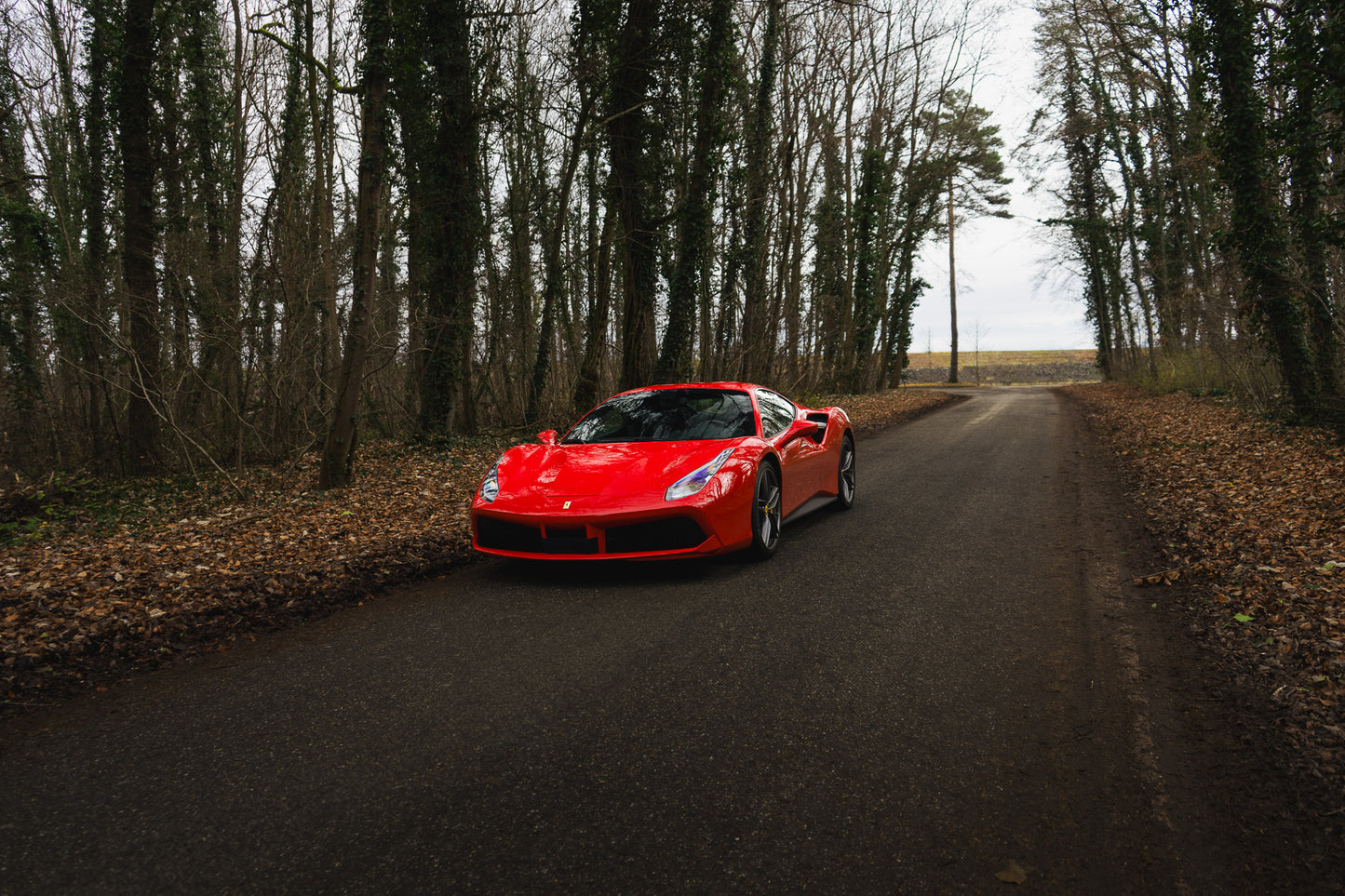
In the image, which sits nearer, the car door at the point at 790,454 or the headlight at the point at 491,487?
the headlight at the point at 491,487

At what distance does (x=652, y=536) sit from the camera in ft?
16.1

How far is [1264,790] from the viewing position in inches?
98.7

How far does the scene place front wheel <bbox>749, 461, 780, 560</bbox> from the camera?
5.43 meters

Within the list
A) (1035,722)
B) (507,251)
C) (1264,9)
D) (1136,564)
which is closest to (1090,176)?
(1264,9)

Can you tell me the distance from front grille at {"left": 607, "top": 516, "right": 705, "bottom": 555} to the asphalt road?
0.87 feet

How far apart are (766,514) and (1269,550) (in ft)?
11.4

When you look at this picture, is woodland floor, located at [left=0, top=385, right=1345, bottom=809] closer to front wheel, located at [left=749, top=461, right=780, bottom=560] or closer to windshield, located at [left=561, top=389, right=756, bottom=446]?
windshield, located at [left=561, top=389, right=756, bottom=446]

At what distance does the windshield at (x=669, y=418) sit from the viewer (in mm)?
6008

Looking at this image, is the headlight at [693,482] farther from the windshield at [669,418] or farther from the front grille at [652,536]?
the windshield at [669,418]

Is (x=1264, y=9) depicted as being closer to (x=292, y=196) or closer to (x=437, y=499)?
(x=437, y=499)

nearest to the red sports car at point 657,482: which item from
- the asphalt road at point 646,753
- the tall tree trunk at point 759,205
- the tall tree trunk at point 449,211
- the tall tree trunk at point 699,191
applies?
the asphalt road at point 646,753

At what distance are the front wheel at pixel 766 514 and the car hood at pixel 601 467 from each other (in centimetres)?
37

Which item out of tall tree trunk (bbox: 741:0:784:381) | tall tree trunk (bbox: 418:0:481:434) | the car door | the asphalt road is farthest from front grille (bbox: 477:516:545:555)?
tall tree trunk (bbox: 741:0:784:381)

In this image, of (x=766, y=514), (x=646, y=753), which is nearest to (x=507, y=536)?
(x=766, y=514)
